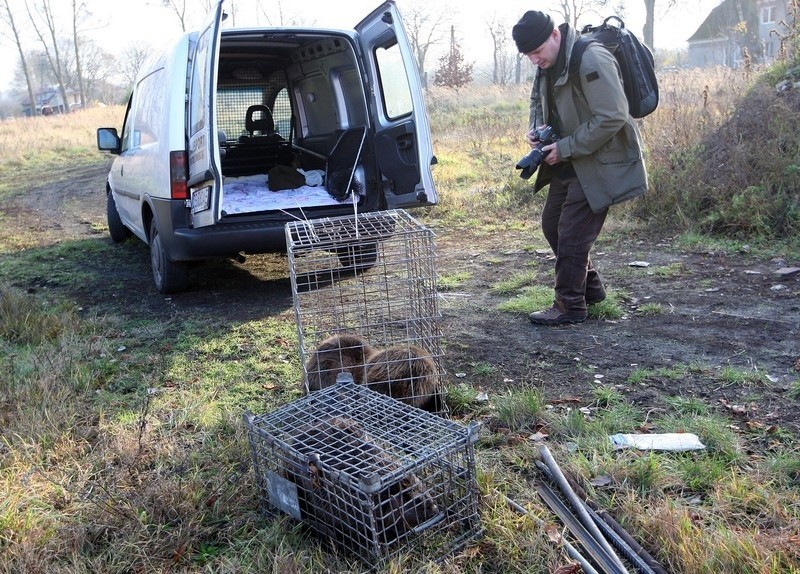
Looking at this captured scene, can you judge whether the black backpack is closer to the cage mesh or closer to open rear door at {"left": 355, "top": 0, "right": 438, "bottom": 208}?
open rear door at {"left": 355, "top": 0, "right": 438, "bottom": 208}

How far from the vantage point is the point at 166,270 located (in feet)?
18.4

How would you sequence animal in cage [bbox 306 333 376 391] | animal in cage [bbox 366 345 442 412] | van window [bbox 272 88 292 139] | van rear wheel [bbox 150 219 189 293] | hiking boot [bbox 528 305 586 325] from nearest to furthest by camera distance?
animal in cage [bbox 366 345 442 412], animal in cage [bbox 306 333 376 391], hiking boot [bbox 528 305 586 325], van rear wheel [bbox 150 219 189 293], van window [bbox 272 88 292 139]

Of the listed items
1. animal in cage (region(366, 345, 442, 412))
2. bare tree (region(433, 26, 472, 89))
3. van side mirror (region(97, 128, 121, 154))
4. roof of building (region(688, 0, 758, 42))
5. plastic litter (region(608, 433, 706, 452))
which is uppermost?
roof of building (region(688, 0, 758, 42))

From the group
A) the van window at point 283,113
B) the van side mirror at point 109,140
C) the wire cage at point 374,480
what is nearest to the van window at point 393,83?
the van window at point 283,113

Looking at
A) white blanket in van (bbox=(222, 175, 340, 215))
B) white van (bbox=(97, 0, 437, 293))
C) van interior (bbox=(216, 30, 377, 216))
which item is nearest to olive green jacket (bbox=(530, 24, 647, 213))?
white van (bbox=(97, 0, 437, 293))

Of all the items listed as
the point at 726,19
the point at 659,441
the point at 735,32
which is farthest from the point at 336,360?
the point at 726,19

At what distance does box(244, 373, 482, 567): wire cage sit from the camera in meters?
2.15

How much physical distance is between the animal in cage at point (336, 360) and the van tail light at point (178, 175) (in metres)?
2.24

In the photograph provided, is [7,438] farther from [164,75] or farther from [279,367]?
[164,75]

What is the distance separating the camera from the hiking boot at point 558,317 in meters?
4.55

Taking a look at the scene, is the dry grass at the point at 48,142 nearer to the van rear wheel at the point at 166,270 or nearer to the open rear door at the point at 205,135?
the van rear wheel at the point at 166,270

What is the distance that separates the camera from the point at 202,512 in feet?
8.15

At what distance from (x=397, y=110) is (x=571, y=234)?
2.13 metres

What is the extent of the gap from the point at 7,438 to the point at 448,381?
2.18m
